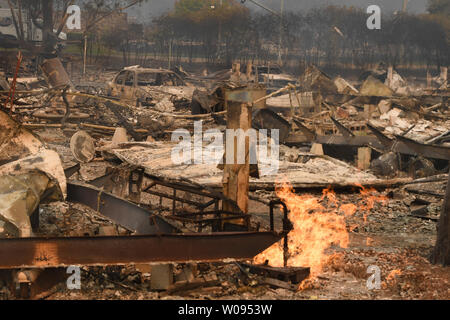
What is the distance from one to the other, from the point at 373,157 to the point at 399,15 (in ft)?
101

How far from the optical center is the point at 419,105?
2116 centimetres

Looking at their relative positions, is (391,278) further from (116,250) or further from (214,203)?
(116,250)

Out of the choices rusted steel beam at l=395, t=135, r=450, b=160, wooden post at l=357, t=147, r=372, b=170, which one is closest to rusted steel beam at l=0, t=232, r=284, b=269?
rusted steel beam at l=395, t=135, r=450, b=160

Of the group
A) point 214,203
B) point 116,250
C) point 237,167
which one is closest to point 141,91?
point 214,203

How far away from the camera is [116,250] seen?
5.11 m

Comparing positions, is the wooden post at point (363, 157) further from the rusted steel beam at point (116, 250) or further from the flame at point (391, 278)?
the rusted steel beam at point (116, 250)

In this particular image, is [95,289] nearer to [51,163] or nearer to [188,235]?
[188,235]

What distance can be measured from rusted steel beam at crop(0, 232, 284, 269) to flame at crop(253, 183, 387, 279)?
916 millimetres

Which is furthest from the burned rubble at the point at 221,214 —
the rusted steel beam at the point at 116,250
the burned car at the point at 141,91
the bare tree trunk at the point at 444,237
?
the burned car at the point at 141,91

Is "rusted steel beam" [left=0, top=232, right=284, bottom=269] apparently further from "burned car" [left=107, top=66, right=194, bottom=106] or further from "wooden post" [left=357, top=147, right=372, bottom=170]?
"burned car" [left=107, top=66, right=194, bottom=106]

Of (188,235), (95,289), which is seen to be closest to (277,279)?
(188,235)

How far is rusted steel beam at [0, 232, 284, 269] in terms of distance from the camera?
5.02 metres

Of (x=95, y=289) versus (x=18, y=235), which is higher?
(x=18, y=235)

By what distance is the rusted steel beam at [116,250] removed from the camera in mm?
5020
